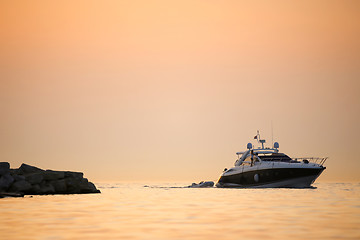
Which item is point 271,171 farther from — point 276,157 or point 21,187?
point 21,187

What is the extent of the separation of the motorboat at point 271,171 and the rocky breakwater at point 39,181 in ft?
68.6

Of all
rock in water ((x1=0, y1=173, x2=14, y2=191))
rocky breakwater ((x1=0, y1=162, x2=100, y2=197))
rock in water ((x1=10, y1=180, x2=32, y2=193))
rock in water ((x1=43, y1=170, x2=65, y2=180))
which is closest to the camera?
rock in water ((x1=0, y1=173, x2=14, y2=191))

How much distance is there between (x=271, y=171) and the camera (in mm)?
64688

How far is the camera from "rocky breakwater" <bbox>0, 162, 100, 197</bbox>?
52.5 metres

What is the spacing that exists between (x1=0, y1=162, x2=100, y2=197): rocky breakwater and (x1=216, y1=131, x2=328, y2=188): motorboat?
20.9m

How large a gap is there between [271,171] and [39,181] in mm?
27573

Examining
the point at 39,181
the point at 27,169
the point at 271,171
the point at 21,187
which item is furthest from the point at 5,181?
the point at 271,171

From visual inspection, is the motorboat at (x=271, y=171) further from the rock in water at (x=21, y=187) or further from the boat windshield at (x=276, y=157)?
the rock in water at (x=21, y=187)

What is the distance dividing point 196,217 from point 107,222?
4.31 m

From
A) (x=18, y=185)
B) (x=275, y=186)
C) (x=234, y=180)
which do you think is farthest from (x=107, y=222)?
(x=234, y=180)

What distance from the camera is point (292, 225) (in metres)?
20.3

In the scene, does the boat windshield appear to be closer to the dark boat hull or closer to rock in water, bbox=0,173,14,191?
the dark boat hull

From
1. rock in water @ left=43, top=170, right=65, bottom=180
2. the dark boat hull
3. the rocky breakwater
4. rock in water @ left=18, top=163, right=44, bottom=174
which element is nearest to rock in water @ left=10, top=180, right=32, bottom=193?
the rocky breakwater

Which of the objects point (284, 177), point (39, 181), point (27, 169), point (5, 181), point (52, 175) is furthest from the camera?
point (284, 177)
